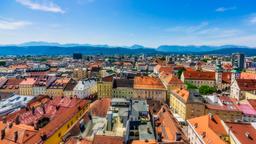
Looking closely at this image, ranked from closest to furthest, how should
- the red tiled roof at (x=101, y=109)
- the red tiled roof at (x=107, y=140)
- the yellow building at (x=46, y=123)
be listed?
1. the red tiled roof at (x=107, y=140)
2. the yellow building at (x=46, y=123)
3. the red tiled roof at (x=101, y=109)

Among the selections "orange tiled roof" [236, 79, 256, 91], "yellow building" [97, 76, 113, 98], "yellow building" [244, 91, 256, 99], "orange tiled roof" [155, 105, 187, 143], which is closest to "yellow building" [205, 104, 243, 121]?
"orange tiled roof" [155, 105, 187, 143]

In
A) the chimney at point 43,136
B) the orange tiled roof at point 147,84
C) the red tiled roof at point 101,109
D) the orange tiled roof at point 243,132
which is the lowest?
the chimney at point 43,136

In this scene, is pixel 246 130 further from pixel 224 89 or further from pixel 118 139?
pixel 224 89

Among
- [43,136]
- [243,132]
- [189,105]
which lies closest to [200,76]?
[189,105]

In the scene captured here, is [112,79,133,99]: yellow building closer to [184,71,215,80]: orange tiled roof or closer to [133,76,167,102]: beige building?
[133,76,167,102]: beige building

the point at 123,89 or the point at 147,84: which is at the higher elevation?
the point at 147,84

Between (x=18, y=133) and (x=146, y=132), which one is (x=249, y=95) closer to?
(x=146, y=132)

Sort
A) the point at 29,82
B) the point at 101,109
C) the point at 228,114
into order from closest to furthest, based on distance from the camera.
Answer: the point at 228,114, the point at 101,109, the point at 29,82

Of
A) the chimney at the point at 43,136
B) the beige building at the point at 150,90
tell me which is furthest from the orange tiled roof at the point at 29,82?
the chimney at the point at 43,136

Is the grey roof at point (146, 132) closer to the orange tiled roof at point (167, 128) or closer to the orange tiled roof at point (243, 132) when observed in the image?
the orange tiled roof at point (167, 128)
